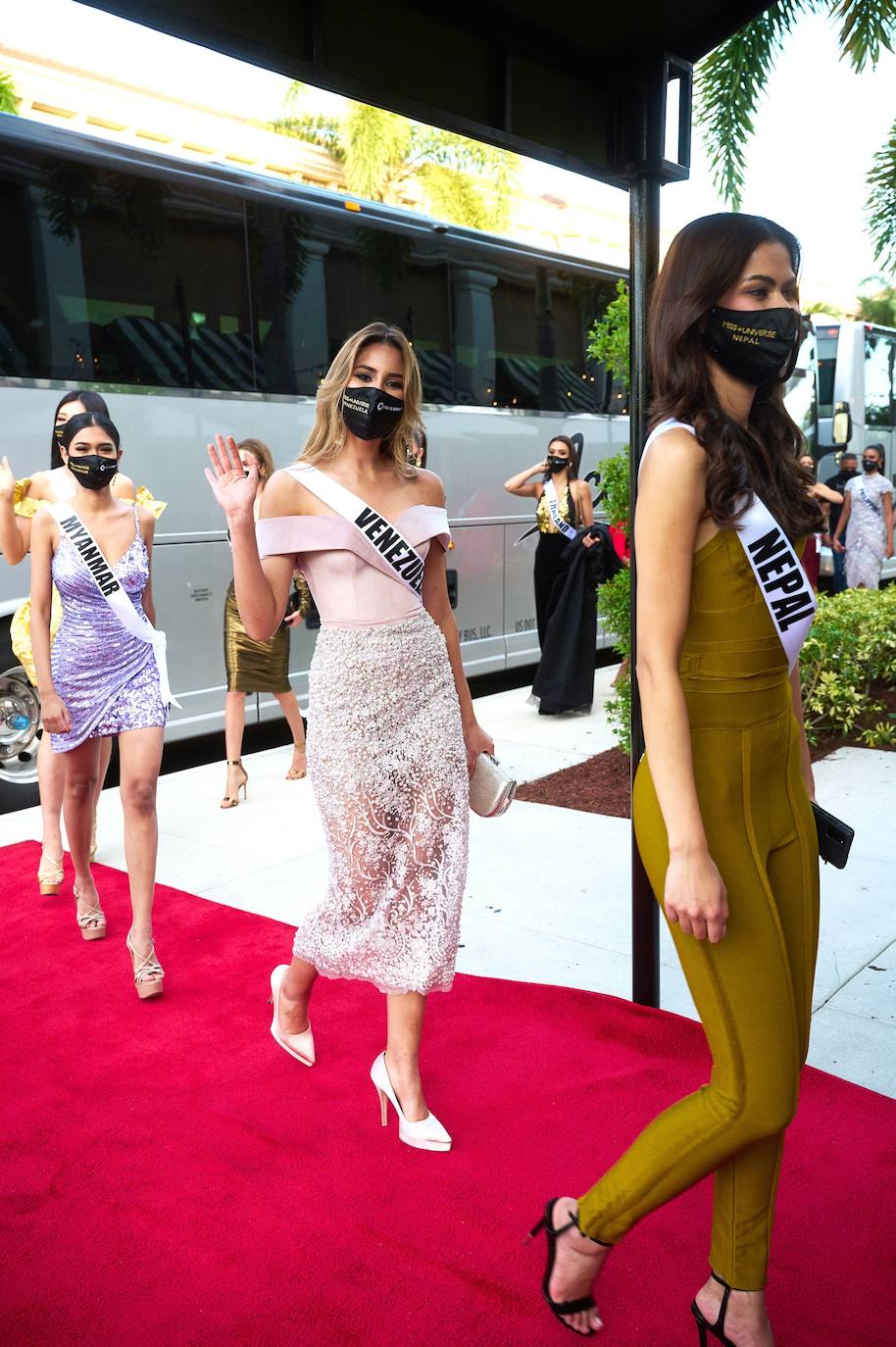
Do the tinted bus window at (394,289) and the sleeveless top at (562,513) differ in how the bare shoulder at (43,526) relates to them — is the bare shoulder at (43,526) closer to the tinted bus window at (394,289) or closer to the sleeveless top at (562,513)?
the tinted bus window at (394,289)

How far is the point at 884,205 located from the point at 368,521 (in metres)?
11.2

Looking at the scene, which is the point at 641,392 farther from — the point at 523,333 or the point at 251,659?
the point at 523,333

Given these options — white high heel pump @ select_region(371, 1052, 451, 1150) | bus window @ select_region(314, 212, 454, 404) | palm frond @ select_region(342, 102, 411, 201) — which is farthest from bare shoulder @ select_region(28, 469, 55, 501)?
palm frond @ select_region(342, 102, 411, 201)

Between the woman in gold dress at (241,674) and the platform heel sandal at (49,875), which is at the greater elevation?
the woman in gold dress at (241,674)

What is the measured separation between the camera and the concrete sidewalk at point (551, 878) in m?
4.18

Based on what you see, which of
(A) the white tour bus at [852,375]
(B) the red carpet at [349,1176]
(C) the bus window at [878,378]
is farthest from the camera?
(C) the bus window at [878,378]

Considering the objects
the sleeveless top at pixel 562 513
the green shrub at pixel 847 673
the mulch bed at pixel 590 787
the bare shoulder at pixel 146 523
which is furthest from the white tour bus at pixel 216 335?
the green shrub at pixel 847 673

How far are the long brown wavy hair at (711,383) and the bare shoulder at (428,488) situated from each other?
1265 millimetres

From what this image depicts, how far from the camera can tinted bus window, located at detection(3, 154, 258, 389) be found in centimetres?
709

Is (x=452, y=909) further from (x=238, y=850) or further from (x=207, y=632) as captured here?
(x=207, y=632)

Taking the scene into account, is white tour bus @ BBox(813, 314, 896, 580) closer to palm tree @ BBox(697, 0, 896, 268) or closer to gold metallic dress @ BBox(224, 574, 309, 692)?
palm tree @ BBox(697, 0, 896, 268)

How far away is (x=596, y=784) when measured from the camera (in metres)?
7.25

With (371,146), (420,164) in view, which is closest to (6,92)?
(371,146)

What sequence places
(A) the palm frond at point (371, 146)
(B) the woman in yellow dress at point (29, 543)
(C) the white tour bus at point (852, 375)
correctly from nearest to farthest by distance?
(B) the woman in yellow dress at point (29, 543)
(C) the white tour bus at point (852, 375)
(A) the palm frond at point (371, 146)
